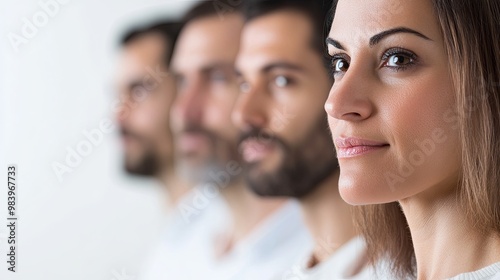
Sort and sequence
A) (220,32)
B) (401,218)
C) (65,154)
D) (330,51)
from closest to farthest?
(330,51)
(401,218)
(220,32)
(65,154)

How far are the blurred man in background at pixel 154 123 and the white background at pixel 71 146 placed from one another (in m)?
0.04

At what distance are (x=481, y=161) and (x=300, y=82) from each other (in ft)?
3.25

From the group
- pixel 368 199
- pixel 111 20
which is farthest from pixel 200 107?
pixel 368 199

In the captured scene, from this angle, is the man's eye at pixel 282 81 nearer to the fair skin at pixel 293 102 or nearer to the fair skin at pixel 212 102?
the fair skin at pixel 293 102

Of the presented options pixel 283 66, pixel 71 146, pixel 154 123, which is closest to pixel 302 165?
pixel 283 66

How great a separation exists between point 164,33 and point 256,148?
658mm

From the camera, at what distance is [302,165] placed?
196 cm

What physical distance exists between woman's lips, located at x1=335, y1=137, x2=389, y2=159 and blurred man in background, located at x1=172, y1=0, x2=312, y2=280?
1.15 meters

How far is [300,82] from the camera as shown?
76.1 inches

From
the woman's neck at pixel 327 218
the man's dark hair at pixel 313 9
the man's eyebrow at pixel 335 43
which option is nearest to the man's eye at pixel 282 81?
the man's dark hair at pixel 313 9

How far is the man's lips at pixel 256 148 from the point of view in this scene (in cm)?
203

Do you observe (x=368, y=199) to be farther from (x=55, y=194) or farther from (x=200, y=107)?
(x=55, y=194)

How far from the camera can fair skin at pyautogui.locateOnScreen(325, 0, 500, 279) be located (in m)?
0.98

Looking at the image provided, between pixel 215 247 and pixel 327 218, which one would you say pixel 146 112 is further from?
pixel 327 218
